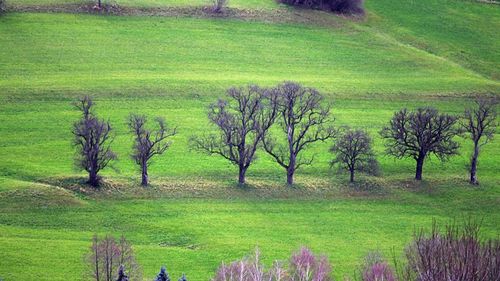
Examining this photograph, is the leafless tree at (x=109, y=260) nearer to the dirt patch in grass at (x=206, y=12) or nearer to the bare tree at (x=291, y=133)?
the bare tree at (x=291, y=133)

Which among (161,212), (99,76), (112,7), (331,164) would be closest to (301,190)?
(331,164)

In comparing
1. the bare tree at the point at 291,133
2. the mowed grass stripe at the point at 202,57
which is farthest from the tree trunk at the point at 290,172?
the mowed grass stripe at the point at 202,57

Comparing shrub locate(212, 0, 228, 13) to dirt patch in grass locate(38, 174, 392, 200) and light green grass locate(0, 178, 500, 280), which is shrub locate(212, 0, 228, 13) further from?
light green grass locate(0, 178, 500, 280)

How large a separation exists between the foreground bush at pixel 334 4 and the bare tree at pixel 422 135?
44180mm

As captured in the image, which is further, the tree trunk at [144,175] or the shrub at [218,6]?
the shrub at [218,6]

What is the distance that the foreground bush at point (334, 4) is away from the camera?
14212 centimetres

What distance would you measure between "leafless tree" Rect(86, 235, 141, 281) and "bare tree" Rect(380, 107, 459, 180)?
34722 millimetres

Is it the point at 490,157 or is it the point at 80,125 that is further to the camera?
the point at 490,157

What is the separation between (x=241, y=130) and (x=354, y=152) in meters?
10.2

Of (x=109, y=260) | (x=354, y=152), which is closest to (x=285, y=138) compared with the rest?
(x=354, y=152)

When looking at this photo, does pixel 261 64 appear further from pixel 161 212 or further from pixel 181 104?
pixel 161 212

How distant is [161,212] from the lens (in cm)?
8662

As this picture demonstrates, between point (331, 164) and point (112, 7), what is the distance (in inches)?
1942

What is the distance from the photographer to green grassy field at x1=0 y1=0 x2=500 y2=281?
270 feet
